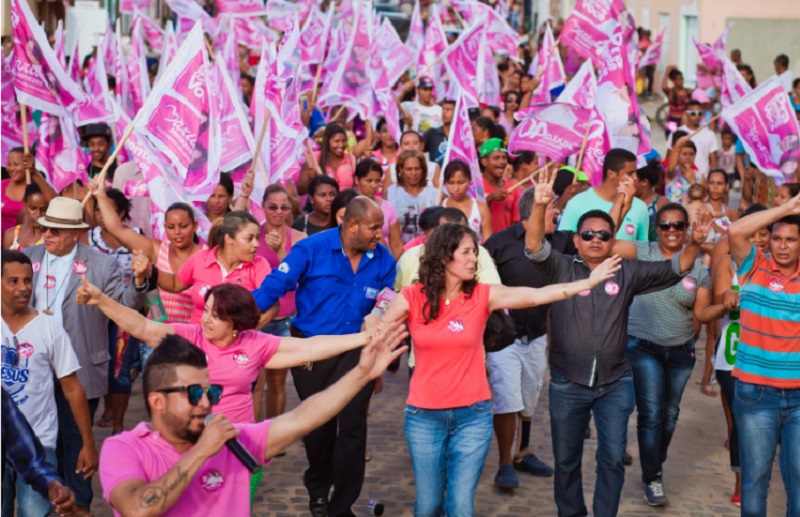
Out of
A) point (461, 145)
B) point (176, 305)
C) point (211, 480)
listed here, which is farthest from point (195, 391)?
point (461, 145)

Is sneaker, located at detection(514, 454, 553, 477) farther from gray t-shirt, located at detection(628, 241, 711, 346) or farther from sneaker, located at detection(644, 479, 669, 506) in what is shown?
gray t-shirt, located at detection(628, 241, 711, 346)

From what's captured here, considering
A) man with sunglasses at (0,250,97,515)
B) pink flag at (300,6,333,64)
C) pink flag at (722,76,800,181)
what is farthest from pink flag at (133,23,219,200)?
pink flag at (300,6,333,64)

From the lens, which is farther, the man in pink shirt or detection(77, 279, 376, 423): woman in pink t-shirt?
detection(77, 279, 376, 423): woman in pink t-shirt

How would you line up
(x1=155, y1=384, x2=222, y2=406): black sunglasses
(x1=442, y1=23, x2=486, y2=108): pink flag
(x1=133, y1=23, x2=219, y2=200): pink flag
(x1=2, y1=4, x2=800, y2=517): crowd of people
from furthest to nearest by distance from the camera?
1. (x1=442, y1=23, x2=486, y2=108): pink flag
2. (x1=133, y1=23, x2=219, y2=200): pink flag
3. (x1=2, y1=4, x2=800, y2=517): crowd of people
4. (x1=155, y1=384, x2=222, y2=406): black sunglasses

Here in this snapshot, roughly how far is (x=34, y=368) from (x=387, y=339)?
242 cm

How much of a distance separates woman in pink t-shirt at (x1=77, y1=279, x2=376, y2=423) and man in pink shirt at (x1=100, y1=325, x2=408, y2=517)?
4.82 feet

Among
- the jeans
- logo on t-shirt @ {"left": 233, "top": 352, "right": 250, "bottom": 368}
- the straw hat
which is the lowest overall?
the jeans

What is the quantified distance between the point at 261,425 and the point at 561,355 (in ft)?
10.0

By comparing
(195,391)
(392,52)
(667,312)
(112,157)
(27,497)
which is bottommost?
(27,497)

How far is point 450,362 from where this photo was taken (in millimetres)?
6367

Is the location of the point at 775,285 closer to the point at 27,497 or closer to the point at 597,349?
the point at 597,349

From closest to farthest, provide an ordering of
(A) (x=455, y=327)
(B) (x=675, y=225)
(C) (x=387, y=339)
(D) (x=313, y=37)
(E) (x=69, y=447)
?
(C) (x=387, y=339) < (A) (x=455, y=327) < (E) (x=69, y=447) < (B) (x=675, y=225) < (D) (x=313, y=37)

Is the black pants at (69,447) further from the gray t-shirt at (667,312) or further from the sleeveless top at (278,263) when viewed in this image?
the gray t-shirt at (667,312)

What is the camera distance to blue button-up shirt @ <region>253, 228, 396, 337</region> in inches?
297
